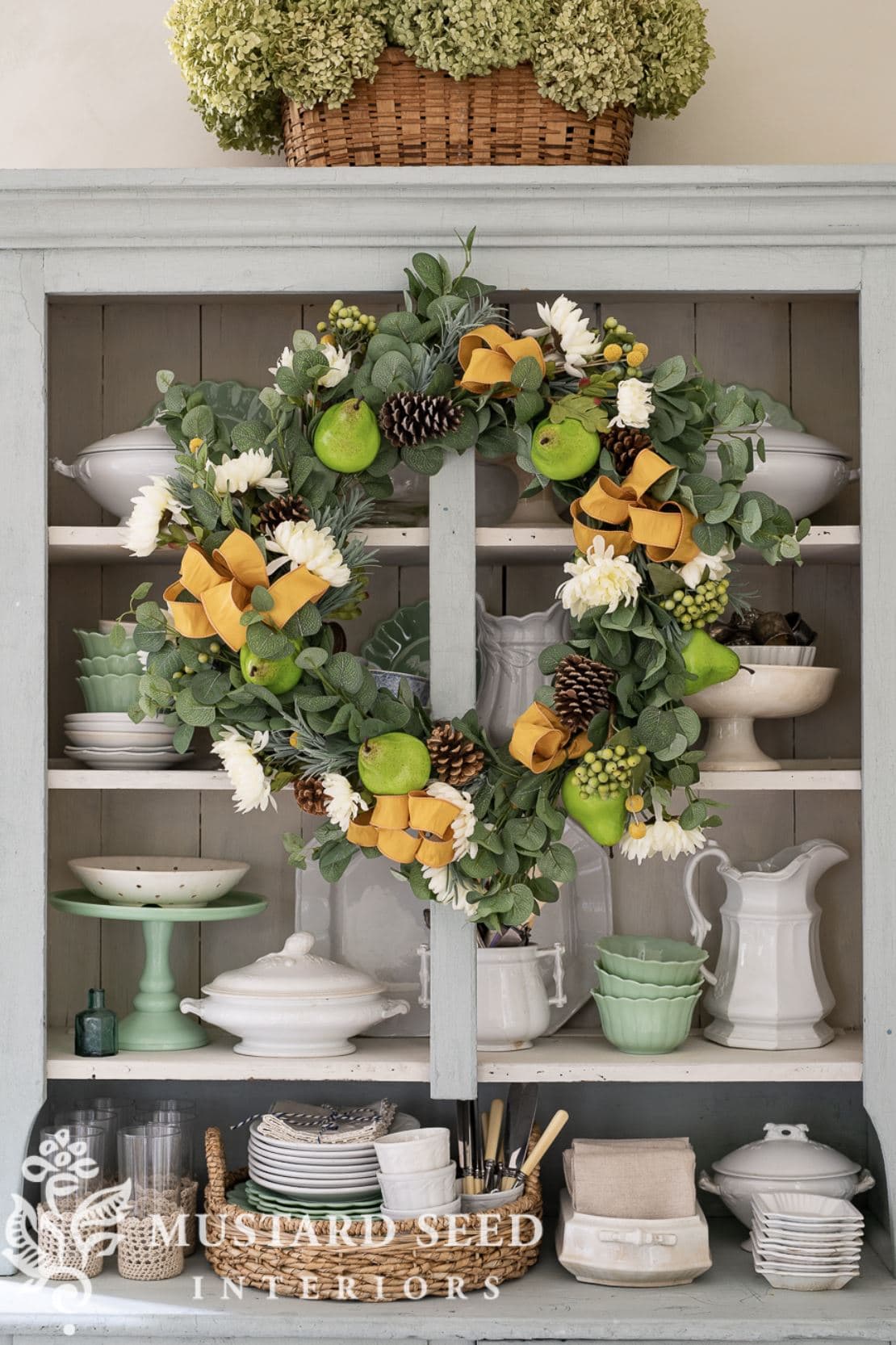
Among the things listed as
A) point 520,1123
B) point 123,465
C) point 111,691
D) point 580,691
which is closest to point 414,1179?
point 520,1123

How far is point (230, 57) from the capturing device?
1478 millimetres

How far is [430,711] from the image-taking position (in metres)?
1.51

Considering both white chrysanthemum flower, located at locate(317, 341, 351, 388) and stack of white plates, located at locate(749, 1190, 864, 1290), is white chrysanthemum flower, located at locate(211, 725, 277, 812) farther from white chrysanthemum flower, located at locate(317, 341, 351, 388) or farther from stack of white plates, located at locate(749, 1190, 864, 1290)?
stack of white plates, located at locate(749, 1190, 864, 1290)

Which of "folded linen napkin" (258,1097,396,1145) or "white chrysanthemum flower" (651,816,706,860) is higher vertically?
"white chrysanthemum flower" (651,816,706,860)

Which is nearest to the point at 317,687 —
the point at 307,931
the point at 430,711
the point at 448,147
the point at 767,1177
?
the point at 430,711

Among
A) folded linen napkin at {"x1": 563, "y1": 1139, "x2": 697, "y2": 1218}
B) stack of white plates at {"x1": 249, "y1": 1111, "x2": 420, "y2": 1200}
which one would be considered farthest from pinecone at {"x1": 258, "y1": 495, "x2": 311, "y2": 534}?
folded linen napkin at {"x1": 563, "y1": 1139, "x2": 697, "y2": 1218}

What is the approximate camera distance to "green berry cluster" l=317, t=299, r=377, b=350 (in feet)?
4.77

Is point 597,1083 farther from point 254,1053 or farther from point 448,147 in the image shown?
point 448,147

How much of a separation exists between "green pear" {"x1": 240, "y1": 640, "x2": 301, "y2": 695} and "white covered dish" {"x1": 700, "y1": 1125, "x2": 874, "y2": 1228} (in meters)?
0.81

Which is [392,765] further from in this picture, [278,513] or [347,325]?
[347,325]

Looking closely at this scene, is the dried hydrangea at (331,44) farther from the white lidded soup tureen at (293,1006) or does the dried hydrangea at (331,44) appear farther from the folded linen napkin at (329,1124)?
the folded linen napkin at (329,1124)

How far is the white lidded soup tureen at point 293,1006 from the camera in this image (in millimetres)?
1543

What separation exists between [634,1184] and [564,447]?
2.85 ft

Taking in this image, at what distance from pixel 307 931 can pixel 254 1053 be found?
21 cm
